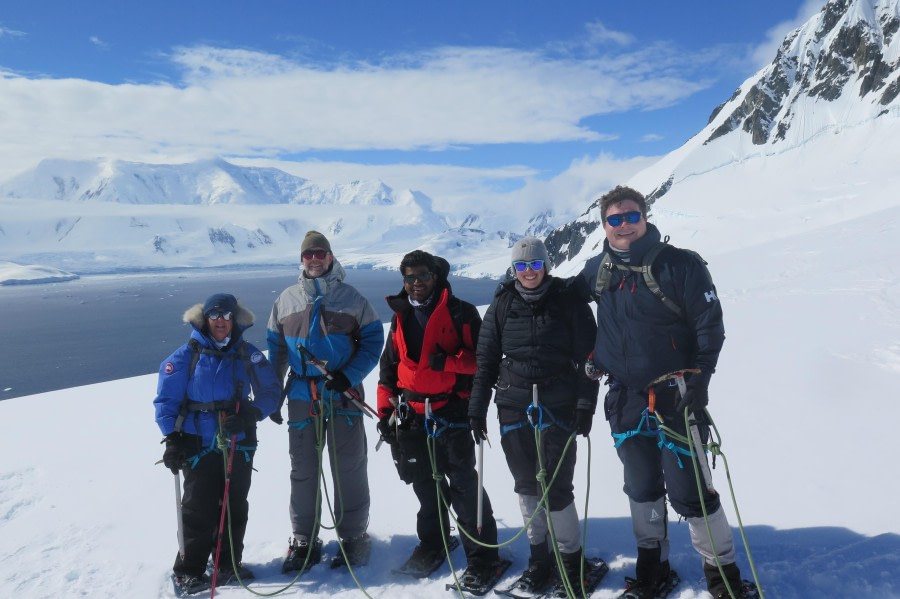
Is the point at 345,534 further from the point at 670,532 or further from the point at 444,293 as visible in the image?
the point at 670,532

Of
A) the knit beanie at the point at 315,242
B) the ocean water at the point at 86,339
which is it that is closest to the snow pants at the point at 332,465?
the knit beanie at the point at 315,242

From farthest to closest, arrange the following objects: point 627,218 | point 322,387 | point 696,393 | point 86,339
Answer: point 86,339 → point 322,387 → point 627,218 → point 696,393

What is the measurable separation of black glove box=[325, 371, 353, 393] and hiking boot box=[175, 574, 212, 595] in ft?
5.51

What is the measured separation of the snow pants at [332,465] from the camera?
4422mm

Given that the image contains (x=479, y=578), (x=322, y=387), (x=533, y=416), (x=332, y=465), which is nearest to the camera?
(x=533, y=416)

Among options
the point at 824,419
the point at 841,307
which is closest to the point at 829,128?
the point at 841,307

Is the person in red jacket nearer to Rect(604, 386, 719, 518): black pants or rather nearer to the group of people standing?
the group of people standing

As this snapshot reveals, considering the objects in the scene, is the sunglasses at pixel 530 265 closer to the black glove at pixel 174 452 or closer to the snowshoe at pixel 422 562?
the snowshoe at pixel 422 562

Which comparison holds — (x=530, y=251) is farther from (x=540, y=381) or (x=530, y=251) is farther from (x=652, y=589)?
(x=652, y=589)

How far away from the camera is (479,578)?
3949 mm

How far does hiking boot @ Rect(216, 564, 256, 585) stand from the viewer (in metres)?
4.27

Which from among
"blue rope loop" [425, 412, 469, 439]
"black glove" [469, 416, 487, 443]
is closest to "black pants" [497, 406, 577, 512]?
"black glove" [469, 416, 487, 443]

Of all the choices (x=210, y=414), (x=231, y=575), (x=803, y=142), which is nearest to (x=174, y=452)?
(x=210, y=414)

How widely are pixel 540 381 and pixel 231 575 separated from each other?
2783 millimetres
